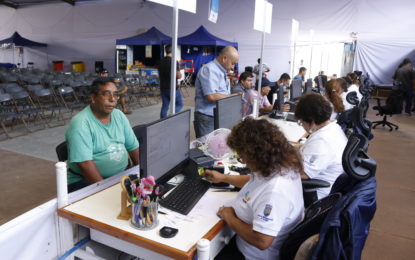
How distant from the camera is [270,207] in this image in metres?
1.17

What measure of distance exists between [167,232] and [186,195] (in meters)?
0.34

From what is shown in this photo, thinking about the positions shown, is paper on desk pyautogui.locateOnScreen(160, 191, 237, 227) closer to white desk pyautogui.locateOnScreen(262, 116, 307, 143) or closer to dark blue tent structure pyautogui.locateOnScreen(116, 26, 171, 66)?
white desk pyautogui.locateOnScreen(262, 116, 307, 143)

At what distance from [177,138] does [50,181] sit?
2398 millimetres

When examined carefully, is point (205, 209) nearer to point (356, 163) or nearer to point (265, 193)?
point (265, 193)

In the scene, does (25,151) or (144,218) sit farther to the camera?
(25,151)

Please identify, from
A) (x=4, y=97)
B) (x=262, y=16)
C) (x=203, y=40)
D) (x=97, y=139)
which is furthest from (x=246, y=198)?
(x=203, y=40)

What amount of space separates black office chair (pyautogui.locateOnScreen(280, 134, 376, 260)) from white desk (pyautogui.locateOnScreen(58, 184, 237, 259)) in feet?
1.02

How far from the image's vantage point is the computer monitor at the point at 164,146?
131cm

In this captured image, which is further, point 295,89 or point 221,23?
point 221,23

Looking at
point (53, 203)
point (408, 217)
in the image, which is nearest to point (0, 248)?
point (53, 203)

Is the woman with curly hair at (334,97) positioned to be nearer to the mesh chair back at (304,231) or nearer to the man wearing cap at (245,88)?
the man wearing cap at (245,88)

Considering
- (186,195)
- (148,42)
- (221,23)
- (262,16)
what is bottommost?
(186,195)

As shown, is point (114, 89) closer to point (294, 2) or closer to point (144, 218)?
point (144, 218)

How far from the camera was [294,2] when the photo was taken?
12227 millimetres
